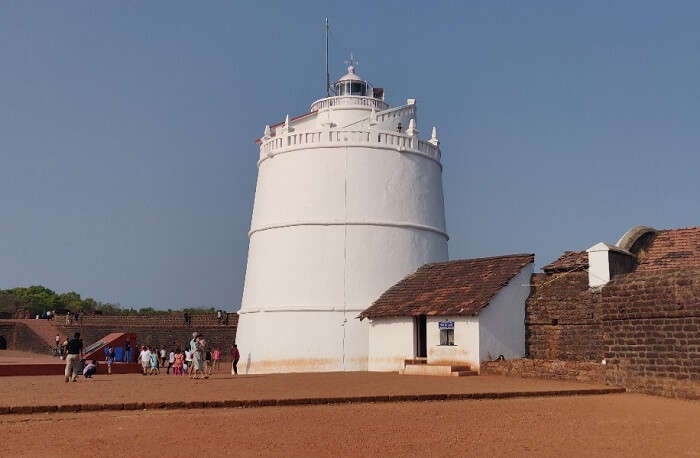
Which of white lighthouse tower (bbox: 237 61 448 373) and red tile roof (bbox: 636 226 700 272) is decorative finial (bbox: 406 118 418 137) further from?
red tile roof (bbox: 636 226 700 272)


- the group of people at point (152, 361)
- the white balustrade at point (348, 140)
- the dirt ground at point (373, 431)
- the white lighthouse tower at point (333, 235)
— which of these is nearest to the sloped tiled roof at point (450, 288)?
the white lighthouse tower at point (333, 235)

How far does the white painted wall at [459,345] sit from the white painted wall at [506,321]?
190 mm

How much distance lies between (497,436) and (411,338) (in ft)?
40.6

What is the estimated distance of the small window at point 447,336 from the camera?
65.7 feet

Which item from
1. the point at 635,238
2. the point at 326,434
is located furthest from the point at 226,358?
the point at 326,434

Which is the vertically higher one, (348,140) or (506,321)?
(348,140)

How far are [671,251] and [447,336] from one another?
620 cm

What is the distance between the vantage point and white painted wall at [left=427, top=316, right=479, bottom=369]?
763 inches

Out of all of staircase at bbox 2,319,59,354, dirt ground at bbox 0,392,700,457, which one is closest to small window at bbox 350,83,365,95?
dirt ground at bbox 0,392,700,457

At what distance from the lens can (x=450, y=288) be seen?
2141 centimetres

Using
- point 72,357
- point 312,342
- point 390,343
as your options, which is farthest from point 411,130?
point 72,357

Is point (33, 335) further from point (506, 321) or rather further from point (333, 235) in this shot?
point (506, 321)

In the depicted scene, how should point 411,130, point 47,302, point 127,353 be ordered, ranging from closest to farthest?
1. point 411,130
2. point 127,353
3. point 47,302

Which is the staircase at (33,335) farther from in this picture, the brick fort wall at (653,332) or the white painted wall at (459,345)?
the brick fort wall at (653,332)
